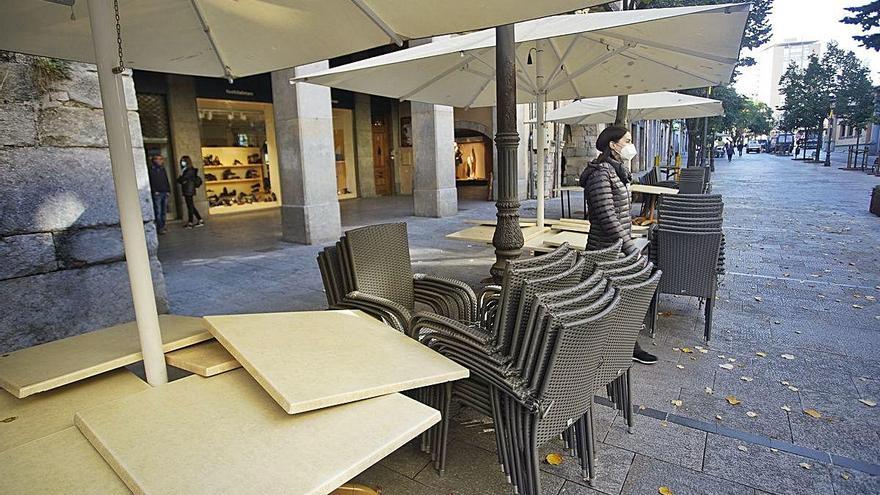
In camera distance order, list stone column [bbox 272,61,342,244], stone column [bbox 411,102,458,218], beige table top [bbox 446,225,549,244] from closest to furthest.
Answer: beige table top [bbox 446,225,549,244]
stone column [bbox 272,61,342,244]
stone column [bbox 411,102,458,218]

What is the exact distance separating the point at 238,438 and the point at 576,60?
513 cm

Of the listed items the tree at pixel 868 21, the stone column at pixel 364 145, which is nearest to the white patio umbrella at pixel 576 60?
the stone column at pixel 364 145

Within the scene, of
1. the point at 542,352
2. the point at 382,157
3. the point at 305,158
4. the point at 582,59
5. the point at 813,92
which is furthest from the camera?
the point at 813,92

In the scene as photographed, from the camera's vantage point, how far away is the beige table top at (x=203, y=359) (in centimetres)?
187

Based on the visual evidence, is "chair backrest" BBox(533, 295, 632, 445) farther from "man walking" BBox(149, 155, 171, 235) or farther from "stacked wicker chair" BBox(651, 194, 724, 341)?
"man walking" BBox(149, 155, 171, 235)

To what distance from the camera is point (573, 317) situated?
1.85 m

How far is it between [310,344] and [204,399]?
44 centimetres

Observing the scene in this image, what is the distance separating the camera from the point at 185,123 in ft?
43.4

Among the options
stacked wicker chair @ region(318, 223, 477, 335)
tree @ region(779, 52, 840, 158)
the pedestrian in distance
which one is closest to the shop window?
the pedestrian in distance

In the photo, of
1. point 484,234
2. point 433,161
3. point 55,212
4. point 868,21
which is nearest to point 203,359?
point 55,212

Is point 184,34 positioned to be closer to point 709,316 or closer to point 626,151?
point 626,151

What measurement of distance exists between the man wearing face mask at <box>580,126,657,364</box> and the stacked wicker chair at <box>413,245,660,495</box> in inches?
47.3

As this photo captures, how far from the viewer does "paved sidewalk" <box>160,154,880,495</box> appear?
7.61 feet

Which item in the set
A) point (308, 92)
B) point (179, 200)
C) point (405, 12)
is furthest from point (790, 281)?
point (179, 200)
